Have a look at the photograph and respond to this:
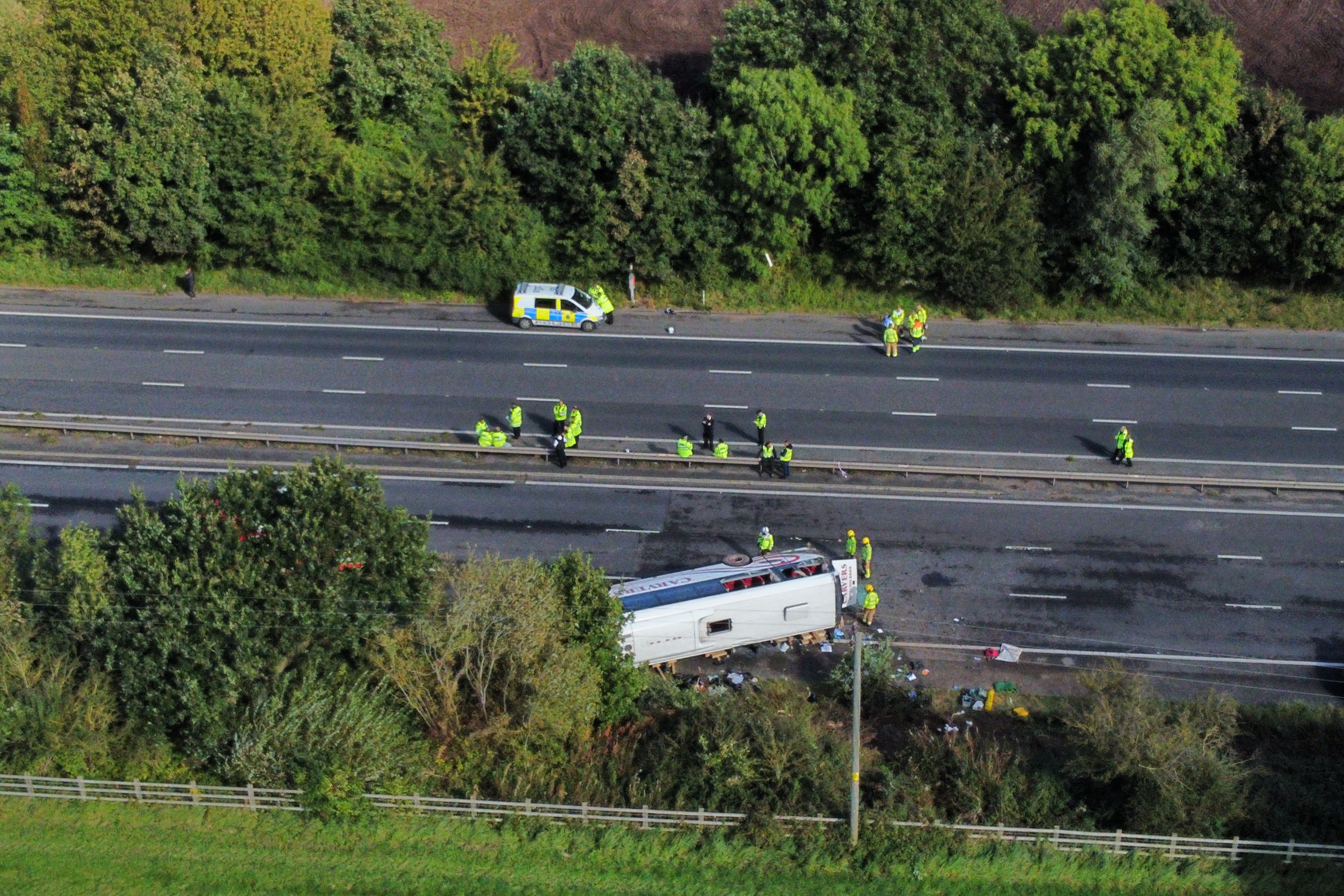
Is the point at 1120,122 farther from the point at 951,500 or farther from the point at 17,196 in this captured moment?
Result: the point at 17,196

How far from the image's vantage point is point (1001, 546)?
34.1m

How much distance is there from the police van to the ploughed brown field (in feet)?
34.7

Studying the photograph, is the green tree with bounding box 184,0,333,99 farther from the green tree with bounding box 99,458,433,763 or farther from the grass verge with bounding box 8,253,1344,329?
the green tree with bounding box 99,458,433,763

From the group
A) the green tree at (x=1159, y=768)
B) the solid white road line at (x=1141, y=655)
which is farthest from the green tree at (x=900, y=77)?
the green tree at (x=1159, y=768)

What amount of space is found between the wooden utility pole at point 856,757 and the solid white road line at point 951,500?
1088 centimetres

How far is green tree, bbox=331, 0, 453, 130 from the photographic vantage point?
46625 millimetres

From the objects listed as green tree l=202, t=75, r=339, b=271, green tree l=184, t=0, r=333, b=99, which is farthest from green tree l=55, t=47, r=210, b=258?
green tree l=184, t=0, r=333, b=99

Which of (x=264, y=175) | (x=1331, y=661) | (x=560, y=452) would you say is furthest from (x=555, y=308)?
(x=1331, y=661)

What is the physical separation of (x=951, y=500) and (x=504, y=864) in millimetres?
15738

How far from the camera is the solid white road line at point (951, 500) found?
35.1 m

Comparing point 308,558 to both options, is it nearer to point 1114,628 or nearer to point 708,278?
point 1114,628

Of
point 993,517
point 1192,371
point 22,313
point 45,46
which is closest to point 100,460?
point 22,313

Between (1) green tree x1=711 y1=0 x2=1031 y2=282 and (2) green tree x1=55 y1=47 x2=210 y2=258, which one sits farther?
(2) green tree x1=55 y1=47 x2=210 y2=258

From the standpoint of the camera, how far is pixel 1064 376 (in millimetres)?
41062
